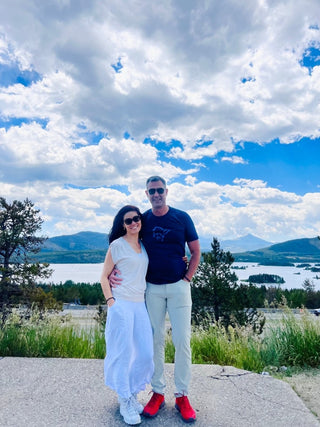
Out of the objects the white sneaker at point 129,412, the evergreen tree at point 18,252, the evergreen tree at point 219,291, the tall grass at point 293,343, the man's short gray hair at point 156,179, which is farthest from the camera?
the evergreen tree at point 219,291

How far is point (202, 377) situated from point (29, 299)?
725cm

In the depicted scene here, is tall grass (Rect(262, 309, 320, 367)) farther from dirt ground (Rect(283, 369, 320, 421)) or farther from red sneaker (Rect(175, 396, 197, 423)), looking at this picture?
red sneaker (Rect(175, 396, 197, 423))

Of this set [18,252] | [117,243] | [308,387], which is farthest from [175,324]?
[18,252]

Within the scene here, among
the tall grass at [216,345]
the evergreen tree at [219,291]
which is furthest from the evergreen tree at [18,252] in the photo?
the evergreen tree at [219,291]

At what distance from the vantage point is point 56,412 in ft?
10.2

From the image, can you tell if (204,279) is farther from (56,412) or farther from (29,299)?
(56,412)

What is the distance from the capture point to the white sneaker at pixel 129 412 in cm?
286

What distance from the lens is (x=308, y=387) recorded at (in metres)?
3.99

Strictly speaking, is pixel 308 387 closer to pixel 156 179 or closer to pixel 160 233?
pixel 160 233

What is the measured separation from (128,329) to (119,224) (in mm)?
952

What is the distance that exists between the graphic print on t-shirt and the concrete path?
159 cm

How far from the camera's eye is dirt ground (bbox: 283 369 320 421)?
3532 mm

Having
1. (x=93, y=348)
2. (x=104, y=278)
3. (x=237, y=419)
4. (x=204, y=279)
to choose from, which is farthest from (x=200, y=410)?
(x=204, y=279)

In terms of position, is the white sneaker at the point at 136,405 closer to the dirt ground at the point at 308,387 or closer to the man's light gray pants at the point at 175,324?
the man's light gray pants at the point at 175,324
